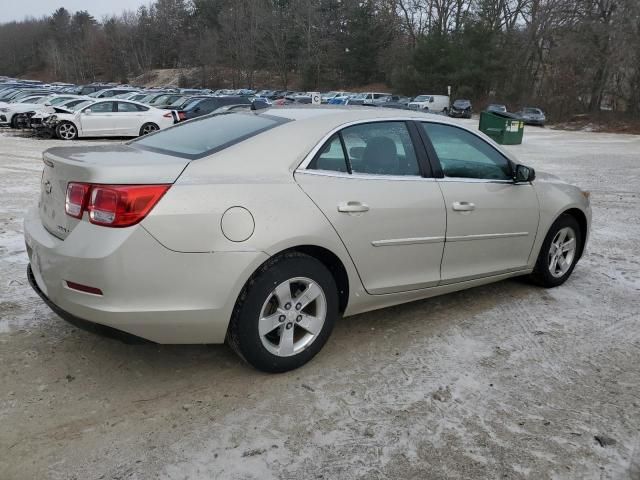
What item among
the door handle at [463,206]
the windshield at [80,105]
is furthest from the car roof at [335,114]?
the windshield at [80,105]

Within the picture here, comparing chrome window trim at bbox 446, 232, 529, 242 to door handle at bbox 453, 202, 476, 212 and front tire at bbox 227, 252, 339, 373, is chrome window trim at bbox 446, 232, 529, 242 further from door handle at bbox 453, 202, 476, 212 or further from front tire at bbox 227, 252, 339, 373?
front tire at bbox 227, 252, 339, 373

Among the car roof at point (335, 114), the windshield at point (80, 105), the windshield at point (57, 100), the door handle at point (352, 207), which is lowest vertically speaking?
the windshield at point (57, 100)

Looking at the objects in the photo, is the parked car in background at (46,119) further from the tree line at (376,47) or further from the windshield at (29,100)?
the tree line at (376,47)

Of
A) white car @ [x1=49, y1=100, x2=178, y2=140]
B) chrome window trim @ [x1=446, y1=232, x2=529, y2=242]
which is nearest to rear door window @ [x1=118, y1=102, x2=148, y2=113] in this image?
white car @ [x1=49, y1=100, x2=178, y2=140]

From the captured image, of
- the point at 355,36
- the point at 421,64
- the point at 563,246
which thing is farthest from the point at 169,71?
the point at 563,246

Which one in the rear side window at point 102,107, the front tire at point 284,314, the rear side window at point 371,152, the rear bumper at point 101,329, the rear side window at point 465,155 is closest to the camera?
the rear bumper at point 101,329

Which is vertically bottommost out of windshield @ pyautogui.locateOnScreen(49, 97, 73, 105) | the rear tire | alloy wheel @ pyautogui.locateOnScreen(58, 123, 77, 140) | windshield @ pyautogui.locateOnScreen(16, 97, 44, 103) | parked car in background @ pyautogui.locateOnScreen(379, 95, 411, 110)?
alloy wheel @ pyautogui.locateOnScreen(58, 123, 77, 140)

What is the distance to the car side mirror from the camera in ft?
14.2

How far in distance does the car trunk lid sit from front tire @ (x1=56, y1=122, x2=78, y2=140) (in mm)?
16816

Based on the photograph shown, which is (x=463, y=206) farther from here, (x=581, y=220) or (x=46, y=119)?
(x=46, y=119)

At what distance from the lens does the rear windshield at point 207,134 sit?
322cm

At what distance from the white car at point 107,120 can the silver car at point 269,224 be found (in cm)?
1638

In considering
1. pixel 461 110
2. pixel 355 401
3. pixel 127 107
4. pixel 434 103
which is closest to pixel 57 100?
pixel 127 107

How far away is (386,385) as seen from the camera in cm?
321
